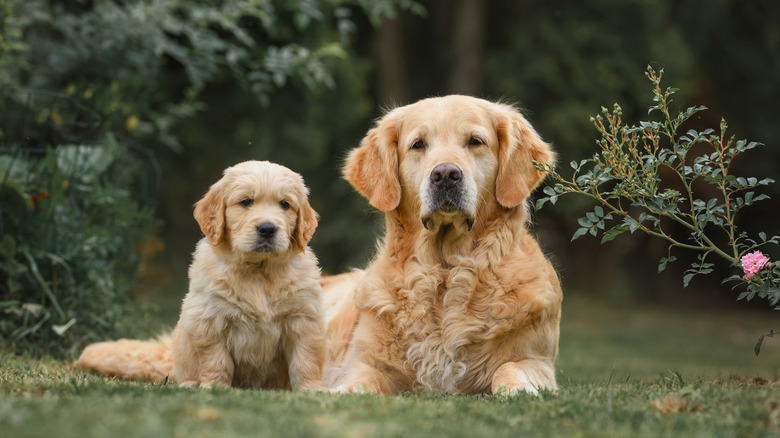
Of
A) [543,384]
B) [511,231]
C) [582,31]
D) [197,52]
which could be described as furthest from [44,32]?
[582,31]

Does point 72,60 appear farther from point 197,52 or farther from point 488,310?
point 488,310

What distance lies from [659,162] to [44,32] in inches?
229

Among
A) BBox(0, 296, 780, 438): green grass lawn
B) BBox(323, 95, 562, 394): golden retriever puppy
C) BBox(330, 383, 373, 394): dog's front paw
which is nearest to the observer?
BBox(0, 296, 780, 438): green grass lawn

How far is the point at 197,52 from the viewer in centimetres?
701

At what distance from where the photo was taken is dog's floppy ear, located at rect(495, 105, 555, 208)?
3936 mm

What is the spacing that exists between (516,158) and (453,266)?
655 mm

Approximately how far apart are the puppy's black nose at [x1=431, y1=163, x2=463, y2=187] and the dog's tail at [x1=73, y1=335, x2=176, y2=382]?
186 cm

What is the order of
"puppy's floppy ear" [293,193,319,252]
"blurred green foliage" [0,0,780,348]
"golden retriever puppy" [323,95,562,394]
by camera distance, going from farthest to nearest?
"blurred green foliage" [0,0,780,348] → "puppy's floppy ear" [293,193,319,252] → "golden retriever puppy" [323,95,562,394]

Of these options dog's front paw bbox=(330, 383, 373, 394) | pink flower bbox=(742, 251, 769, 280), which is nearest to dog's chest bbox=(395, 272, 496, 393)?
dog's front paw bbox=(330, 383, 373, 394)

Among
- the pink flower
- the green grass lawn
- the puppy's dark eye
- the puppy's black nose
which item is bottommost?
the green grass lawn

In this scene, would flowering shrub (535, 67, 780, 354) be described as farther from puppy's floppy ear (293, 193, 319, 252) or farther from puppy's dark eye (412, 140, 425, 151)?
puppy's floppy ear (293, 193, 319, 252)

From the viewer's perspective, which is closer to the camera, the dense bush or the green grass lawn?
the green grass lawn

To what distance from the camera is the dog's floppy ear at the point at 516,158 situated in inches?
155

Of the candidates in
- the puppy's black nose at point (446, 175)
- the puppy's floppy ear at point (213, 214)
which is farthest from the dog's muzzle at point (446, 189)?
the puppy's floppy ear at point (213, 214)
